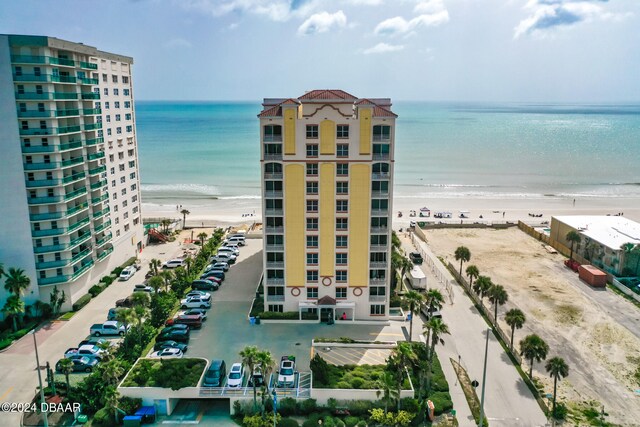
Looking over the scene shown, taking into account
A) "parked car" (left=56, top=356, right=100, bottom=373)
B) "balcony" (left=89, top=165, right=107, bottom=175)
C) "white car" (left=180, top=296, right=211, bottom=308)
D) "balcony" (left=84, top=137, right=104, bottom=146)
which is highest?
"balcony" (left=84, top=137, right=104, bottom=146)

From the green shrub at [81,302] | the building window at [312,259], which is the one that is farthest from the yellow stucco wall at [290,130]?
the green shrub at [81,302]

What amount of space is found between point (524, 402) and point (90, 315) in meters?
43.8

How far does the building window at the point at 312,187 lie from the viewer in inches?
1962

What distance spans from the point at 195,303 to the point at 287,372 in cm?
1845

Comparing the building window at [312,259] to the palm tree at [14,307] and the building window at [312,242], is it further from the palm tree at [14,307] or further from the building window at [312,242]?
the palm tree at [14,307]

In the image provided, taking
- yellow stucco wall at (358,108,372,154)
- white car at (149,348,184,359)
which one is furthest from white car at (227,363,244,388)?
yellow stucco wall at (358,108,372,154)

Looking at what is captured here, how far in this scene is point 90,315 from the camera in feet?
177

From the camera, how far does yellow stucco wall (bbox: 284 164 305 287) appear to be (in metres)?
49.7

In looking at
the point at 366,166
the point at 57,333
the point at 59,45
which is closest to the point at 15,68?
the point at 59,45

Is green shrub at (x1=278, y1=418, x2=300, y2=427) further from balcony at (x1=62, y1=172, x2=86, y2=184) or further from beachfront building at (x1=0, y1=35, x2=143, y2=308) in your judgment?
balcony at (x1=62, y1=172, x2=86, y2=184)

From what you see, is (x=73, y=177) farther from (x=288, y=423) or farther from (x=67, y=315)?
(x=288, y=423)

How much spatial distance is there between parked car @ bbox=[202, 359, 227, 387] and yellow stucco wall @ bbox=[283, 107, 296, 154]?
817 inches

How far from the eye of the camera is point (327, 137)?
48688 mm

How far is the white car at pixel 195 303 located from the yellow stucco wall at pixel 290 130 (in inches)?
772
